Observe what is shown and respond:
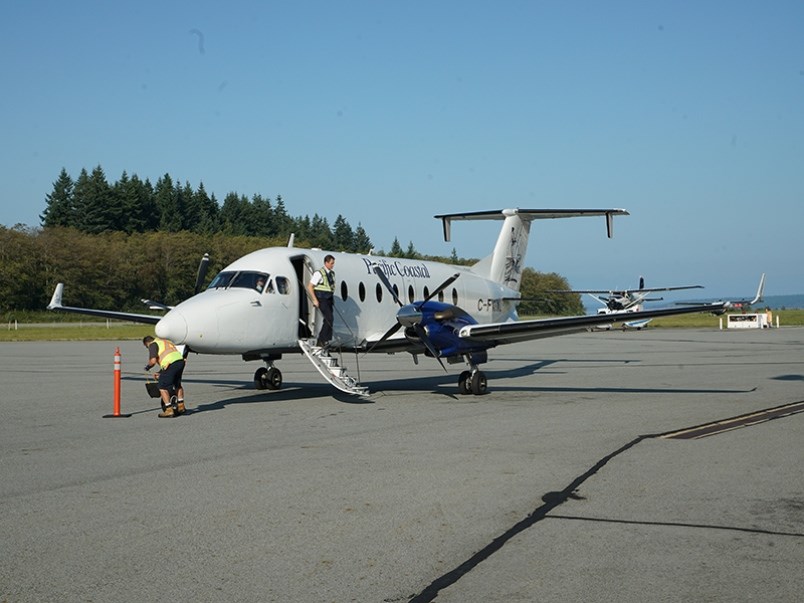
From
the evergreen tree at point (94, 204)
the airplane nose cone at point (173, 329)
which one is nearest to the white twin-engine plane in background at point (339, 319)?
the airplane nose cone at point (173, 329)

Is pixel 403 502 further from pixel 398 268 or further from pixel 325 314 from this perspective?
pixel 398 268

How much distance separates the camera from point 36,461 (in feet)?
35.1

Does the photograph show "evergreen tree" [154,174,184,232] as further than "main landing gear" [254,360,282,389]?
Yes

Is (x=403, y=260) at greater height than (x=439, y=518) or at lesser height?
greater

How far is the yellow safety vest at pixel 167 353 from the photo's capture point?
1550cm

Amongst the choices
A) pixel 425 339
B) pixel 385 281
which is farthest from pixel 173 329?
pixel 385 281

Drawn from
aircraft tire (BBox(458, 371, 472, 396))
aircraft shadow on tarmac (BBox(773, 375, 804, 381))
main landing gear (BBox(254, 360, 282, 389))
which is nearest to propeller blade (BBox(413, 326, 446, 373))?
aircraft tire (BBox(458, 371, 472, 396))

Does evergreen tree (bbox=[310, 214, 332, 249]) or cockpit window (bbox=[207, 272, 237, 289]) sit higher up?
evergreen tree (bbox=[310, 214, 332, 249])

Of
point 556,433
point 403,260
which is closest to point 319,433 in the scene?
point 556,433

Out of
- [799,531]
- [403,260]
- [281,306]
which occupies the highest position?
[403,260]

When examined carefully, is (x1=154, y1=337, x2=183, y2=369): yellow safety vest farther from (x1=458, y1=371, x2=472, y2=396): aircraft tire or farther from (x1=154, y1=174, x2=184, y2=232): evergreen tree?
(x1=154, y1=174, x2=184, y2=232): evergreen tree

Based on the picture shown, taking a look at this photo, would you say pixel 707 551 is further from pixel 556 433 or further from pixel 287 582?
pixel 556 433

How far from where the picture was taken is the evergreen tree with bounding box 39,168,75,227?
129 meters

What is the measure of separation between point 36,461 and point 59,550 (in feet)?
15.2
